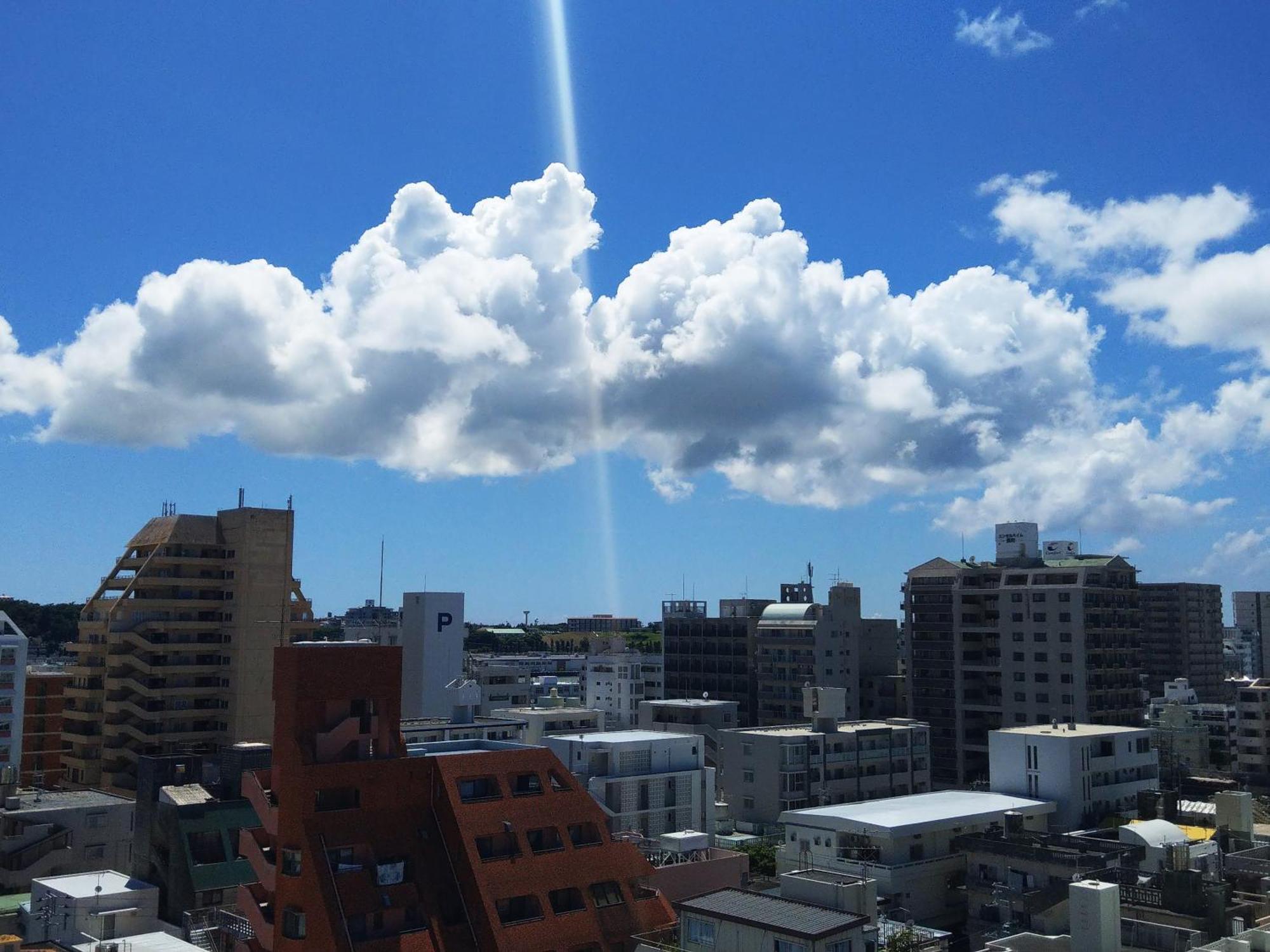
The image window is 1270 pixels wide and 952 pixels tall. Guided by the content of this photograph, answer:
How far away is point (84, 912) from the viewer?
5712 cm

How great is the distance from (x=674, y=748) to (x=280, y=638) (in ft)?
154

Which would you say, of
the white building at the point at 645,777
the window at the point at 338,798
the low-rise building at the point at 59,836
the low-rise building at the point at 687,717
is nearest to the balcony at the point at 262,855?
the window at the point at 338,798

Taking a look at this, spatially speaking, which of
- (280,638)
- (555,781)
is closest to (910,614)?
(280,638)

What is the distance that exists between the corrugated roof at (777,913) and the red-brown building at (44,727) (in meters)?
91.7

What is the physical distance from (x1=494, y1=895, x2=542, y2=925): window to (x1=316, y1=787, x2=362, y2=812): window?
8.10m

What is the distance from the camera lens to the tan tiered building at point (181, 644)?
4141 inches

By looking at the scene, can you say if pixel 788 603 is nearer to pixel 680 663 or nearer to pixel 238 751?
pixel 680 663

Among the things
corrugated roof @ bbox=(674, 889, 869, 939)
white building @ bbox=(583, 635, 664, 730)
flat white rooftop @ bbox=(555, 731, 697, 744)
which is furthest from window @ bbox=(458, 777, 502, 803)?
white building @ bbox=(583, 635, 664, 730)

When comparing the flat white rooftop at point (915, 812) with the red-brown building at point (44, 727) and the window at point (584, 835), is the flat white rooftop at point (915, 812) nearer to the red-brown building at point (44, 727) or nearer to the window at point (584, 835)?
the window at point (584, 835)

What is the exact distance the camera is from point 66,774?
4355 inches

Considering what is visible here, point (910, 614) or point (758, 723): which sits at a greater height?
point (910, 614)

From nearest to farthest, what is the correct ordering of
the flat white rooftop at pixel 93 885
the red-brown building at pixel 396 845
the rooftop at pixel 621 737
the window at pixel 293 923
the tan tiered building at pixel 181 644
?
the window at pixel 293 923, the red-brown building at pixel 396 845, the flat white rooftop at pixel 93 885, the rooftop at pixel 621 737, the tan tiered building at pixel 181 644

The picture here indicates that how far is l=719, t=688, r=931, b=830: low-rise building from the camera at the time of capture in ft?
306

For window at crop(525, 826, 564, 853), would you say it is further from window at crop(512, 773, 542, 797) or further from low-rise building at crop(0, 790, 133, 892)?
low-rise building at crop(0, 790, 133, 892)
